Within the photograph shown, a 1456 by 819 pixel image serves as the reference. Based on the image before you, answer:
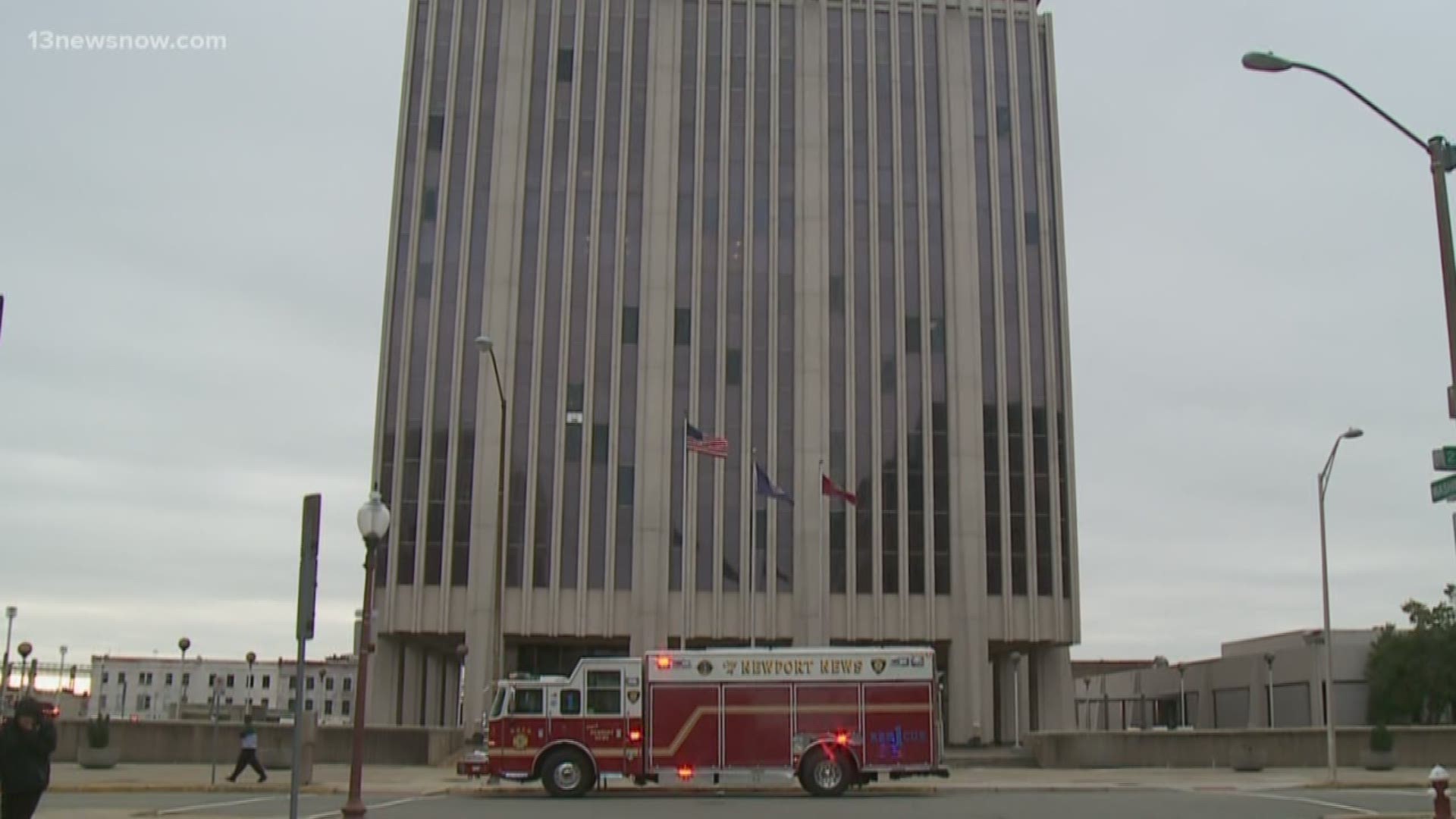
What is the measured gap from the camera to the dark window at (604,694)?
1140 inches

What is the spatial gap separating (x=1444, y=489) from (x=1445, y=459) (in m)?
0.40

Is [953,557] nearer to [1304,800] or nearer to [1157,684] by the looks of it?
[1304,800]

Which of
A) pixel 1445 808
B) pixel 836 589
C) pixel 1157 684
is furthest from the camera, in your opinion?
pixel 1157 684

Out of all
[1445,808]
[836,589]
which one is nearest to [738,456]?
[836,589]

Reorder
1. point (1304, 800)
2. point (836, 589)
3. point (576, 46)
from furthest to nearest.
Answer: point (576, 46), point (836, 589), point (1304, 800)

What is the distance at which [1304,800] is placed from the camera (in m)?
27.9

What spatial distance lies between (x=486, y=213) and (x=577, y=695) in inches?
1274

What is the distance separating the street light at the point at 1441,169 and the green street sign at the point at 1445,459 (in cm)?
42

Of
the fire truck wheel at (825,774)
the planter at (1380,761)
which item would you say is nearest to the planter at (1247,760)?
the planter at (1380,761)

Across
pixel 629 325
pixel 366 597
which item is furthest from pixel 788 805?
pixel 629 325

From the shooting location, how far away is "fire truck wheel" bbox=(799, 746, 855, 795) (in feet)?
94.4

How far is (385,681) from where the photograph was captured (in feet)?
187

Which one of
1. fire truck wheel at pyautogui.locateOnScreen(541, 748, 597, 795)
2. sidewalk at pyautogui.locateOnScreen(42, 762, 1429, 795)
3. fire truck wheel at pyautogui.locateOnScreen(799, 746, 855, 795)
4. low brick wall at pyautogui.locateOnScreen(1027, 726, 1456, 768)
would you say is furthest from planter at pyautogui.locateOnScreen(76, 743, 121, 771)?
low brick wall at pyautogui.locateOnScreen(1027, 726, 1456, 768)

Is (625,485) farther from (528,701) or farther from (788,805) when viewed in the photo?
(788,805)
